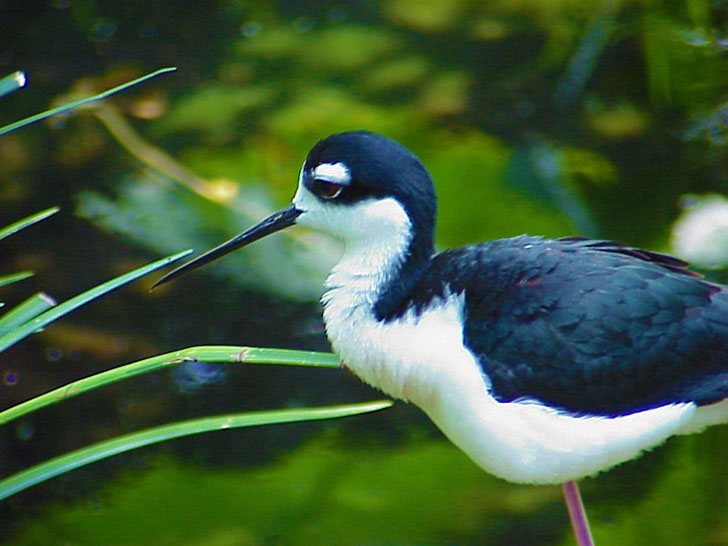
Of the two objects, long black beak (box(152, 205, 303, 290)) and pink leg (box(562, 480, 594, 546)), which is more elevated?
long black beak (box(152, 205, 303, 290))

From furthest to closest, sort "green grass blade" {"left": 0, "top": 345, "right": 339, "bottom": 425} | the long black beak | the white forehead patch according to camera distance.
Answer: the long black beak, the white forehead patch, "green grass blade" {"left": 0, "top": 345, "right": 339, "bottom": 425}

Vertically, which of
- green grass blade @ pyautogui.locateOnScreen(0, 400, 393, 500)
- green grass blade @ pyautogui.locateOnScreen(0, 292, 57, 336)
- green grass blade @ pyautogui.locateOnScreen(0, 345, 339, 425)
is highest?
green grass blade @ pyautogui.locateOnScreen(0, 292, 57, 336)

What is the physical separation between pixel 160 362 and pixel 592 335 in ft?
2.67

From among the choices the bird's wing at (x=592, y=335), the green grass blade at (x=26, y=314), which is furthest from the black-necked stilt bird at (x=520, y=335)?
the green grass blade at (x=26, y=314)

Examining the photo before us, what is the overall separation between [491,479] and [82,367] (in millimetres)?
1193

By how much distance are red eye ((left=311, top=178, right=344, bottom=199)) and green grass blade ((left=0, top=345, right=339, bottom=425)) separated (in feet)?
1.16

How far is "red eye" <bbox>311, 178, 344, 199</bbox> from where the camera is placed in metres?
2.07

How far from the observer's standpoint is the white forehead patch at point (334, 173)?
2035 millimetres

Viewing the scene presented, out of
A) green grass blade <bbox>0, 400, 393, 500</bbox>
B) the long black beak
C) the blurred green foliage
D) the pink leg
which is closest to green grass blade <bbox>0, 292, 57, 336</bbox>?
green grass blade <bbox>0, 400, 393, 500</bbox>

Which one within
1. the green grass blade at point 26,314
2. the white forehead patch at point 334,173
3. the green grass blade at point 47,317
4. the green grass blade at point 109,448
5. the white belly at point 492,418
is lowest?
the white belly at point 492,418

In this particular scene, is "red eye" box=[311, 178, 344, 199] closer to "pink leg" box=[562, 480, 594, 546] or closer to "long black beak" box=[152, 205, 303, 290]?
"long black beak" box=[152, 205, 303, 290]

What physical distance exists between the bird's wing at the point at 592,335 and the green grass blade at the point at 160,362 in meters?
0.33

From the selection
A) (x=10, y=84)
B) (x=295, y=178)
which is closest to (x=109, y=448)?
(x=10, y=84)

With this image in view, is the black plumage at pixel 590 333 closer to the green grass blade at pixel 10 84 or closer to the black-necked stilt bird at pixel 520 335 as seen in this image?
the black-necked stilt bird at pixel 520 335
